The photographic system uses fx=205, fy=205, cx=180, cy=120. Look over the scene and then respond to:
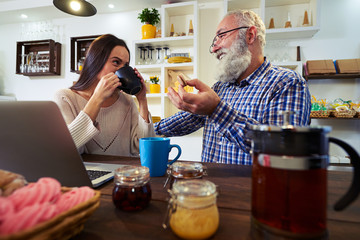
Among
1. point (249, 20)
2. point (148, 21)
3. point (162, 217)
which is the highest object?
point (148, 21)

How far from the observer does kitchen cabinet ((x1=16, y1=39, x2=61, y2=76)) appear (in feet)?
9.51

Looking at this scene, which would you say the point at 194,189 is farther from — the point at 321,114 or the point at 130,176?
the point at 321,114

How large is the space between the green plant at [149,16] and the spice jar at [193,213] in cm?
252

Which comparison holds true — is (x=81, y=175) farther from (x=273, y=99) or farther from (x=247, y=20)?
(x=247, y=20)

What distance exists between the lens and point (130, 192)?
43cm

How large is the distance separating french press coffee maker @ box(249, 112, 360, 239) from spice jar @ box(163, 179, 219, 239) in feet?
0.31

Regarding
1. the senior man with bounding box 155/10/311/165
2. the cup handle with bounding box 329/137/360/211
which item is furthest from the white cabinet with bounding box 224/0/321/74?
the cup handle with bounding box 329/137/360/211

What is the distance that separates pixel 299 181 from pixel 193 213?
0.17m

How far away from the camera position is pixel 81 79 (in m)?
1.24

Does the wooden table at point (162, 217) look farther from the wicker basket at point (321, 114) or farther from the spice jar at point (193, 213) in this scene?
the wicker basket at point (321, 114)

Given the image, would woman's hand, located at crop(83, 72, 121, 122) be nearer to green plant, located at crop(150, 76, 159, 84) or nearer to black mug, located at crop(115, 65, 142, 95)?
black mug, located at crop(115, 65, 142, 95)

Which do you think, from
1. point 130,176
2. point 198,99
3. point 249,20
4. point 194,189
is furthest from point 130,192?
point 249,20

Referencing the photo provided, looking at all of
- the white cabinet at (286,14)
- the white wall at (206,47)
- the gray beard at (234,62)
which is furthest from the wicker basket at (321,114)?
the gray beard at (234,62)

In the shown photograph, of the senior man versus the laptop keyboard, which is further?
the senior man
